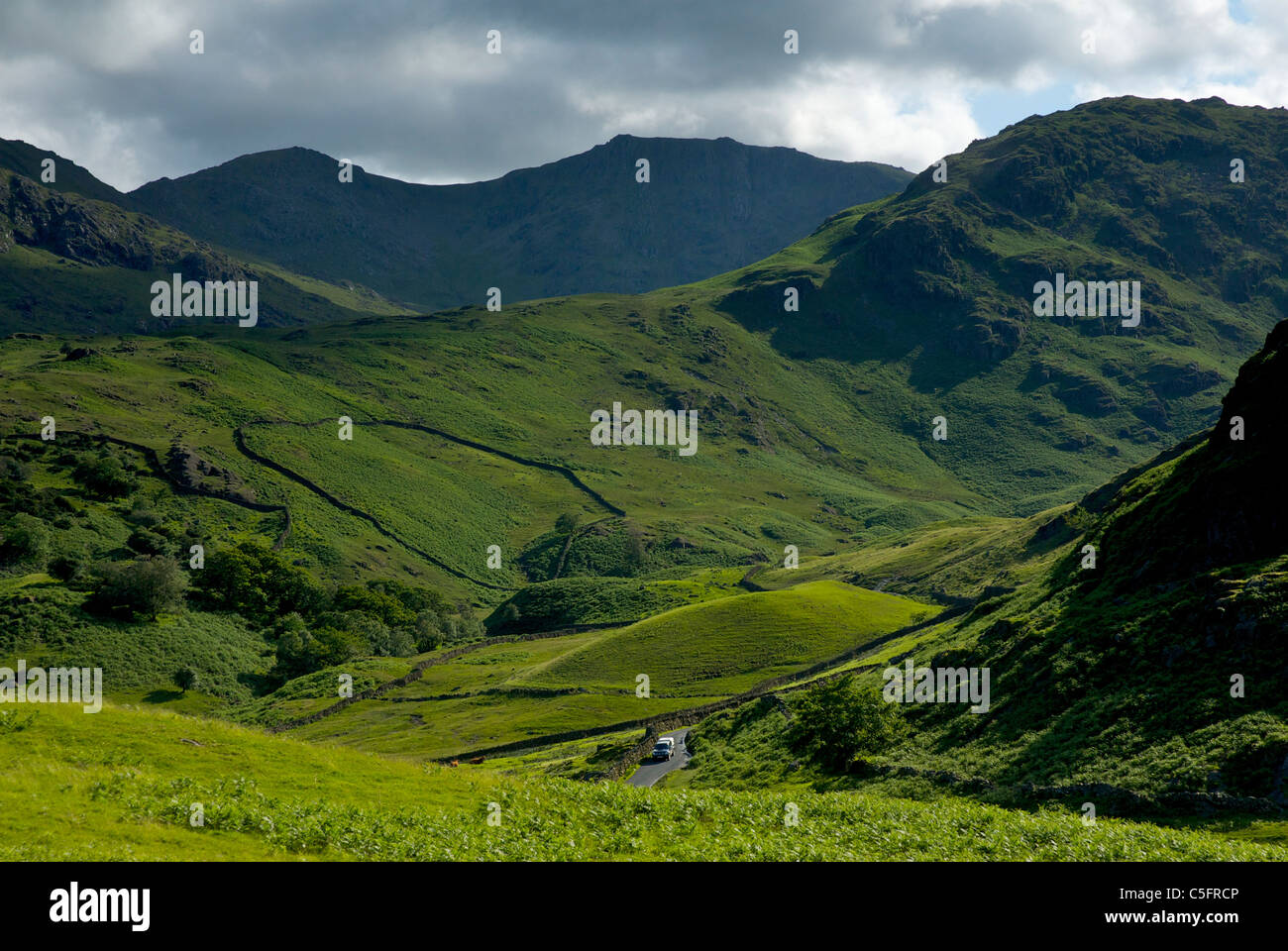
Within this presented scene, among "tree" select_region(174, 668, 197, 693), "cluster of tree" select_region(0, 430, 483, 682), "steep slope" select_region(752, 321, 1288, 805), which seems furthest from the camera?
"cluster of tree" select_region(0, 430, 483, 682)

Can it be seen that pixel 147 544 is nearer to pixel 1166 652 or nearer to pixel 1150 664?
pixel 1150 664

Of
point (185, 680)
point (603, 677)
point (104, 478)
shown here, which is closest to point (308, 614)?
point (185, 680)

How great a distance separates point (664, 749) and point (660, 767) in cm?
390

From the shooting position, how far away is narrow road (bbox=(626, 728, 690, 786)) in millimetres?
64625

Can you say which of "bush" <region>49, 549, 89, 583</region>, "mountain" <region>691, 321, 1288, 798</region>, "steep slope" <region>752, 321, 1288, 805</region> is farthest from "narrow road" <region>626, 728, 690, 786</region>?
"bush" <region>49, 549, 89, 583</region>

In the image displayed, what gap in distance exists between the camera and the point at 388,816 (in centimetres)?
2800

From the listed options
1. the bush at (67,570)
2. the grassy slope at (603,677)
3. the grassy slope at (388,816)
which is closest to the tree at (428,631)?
the grassy slope at (603,677)

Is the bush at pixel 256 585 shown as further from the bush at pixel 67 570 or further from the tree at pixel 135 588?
the bush at pixel 67 570

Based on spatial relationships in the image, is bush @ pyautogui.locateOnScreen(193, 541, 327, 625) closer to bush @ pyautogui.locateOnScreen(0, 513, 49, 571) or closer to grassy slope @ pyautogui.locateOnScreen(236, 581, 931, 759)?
bush @ pyautogui.locateOnScreen(0, 513, 49, 571)

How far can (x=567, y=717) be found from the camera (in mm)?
95812

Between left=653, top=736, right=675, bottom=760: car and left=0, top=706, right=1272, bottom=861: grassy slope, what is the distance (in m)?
37.0

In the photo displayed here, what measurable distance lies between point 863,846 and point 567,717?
70.1m
